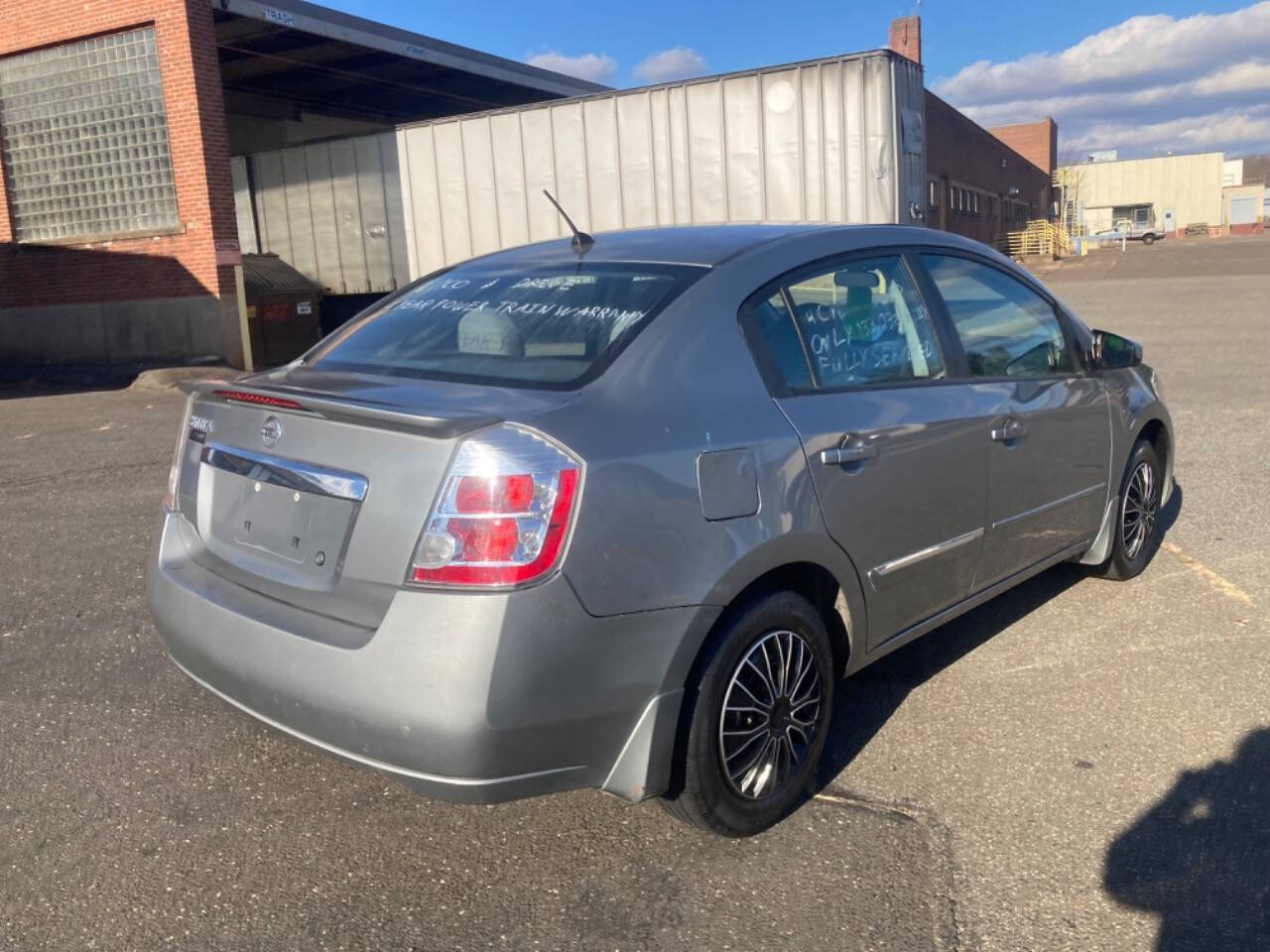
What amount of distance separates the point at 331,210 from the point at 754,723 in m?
18.8

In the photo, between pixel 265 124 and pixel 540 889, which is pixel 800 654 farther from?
pixel 265 124

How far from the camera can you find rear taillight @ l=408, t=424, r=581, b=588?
2514mm

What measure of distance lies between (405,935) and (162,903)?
654 mm

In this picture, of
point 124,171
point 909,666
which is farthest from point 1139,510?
point 124,171

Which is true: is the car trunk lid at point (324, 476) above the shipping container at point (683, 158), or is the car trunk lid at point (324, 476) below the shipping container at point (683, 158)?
below

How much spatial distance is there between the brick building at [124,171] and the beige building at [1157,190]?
309ft

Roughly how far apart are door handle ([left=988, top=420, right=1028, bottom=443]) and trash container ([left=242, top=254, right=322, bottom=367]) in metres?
16.1

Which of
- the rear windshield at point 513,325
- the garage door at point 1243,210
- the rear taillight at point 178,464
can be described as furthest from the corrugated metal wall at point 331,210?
the garage door at point 1243,210

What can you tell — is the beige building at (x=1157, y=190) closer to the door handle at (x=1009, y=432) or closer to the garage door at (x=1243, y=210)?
the garage door at (x=1243, y=210)

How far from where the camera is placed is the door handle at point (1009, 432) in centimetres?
388

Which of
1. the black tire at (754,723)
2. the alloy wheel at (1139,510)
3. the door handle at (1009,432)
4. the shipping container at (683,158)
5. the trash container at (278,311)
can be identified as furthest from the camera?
the trash container at (278,311)

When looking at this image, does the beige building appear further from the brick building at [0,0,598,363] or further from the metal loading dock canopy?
the brick building at [0,0,598,363]

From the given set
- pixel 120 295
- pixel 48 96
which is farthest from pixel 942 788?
pixel 48 96

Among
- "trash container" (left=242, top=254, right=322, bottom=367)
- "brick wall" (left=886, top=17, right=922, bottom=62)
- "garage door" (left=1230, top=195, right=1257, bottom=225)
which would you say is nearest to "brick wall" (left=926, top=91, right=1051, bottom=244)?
"brick wall" (left=886, top=17, right=922, bottom=62)
